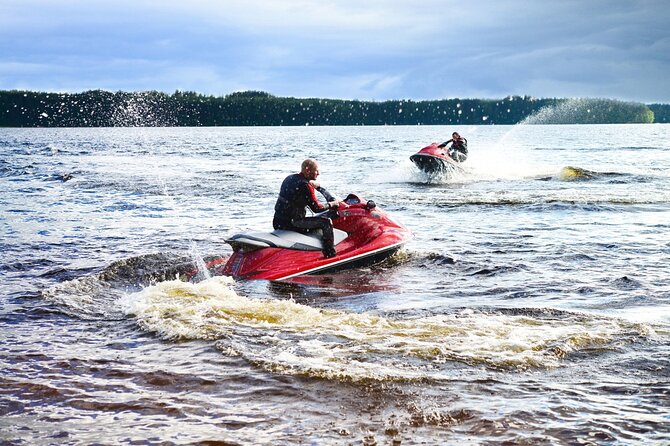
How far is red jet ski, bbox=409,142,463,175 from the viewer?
28188 mm

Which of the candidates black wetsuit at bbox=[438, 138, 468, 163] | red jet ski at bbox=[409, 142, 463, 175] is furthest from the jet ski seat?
black wetsuit at bbox=[438, 138, 468, 163]

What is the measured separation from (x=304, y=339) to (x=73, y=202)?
17.7 m

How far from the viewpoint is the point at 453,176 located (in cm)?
2977

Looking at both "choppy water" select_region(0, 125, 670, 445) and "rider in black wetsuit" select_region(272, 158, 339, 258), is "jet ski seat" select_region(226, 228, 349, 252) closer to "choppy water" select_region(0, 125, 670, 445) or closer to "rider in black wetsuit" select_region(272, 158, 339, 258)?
"rider in black wetsuit" select_region(272, 158, 339, 258)

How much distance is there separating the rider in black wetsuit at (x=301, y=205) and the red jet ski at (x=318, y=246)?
14 centimetres

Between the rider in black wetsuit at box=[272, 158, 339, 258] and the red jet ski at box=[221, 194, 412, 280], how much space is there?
0.14m

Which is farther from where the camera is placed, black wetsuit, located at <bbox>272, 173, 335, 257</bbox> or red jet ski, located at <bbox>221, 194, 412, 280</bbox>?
black wetsuit, located at <bbox>272, 173, 335, 257</bbox>

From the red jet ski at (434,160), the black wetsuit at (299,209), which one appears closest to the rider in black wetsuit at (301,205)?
the black wetsuit at (299,209)

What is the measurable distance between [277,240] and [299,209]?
23.4 inches

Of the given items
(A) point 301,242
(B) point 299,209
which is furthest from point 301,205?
(A) point 301,242

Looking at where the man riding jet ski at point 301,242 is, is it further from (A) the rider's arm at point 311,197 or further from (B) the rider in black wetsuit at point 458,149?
(B) the rider in black wetsuit at point 458,149

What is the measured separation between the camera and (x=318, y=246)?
11430 mm

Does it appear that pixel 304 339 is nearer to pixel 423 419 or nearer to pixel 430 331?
pixel 430 331

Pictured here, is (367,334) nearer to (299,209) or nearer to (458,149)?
(299,209)
